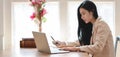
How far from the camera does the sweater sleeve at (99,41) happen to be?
242cm

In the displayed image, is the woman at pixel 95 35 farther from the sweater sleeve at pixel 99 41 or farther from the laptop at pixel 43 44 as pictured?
the laptop at pixel 43 44

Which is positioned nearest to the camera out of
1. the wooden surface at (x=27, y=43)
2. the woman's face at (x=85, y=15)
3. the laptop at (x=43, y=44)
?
the laptop at (x=43, y=44)

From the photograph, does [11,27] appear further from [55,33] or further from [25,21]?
[55,33]

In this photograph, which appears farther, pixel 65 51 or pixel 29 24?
pixel 29 24

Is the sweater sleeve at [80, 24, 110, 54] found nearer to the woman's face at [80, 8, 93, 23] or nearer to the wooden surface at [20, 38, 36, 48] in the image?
the woman's face at [80, 8, 93, 23]

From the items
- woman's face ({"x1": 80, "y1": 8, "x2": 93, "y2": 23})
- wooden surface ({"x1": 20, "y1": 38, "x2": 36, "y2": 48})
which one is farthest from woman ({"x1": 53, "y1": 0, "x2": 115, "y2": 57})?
wooden surface ({"x1": 20, "y1": 38, "x2": 36, "y2": 48})

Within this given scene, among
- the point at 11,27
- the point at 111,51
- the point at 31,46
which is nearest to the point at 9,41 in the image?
the point at 11,27

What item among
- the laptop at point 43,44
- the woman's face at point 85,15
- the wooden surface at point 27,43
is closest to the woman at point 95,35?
the woman's face at point 85,15

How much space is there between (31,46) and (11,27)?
173 centimetres

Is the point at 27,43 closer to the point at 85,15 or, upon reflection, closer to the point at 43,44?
the point at 43,44

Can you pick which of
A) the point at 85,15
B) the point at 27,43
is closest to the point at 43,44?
the point at 85,15

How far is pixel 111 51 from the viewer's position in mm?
2580

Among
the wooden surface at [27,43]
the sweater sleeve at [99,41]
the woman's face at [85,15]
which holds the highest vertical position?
the woman's face at [85,15]

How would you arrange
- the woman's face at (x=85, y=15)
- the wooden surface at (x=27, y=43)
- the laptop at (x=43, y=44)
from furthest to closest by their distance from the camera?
the wooden surface at (x=27, y=43), the woman's face at (x=85, y=15), the laptop at (x=43, y=44)
